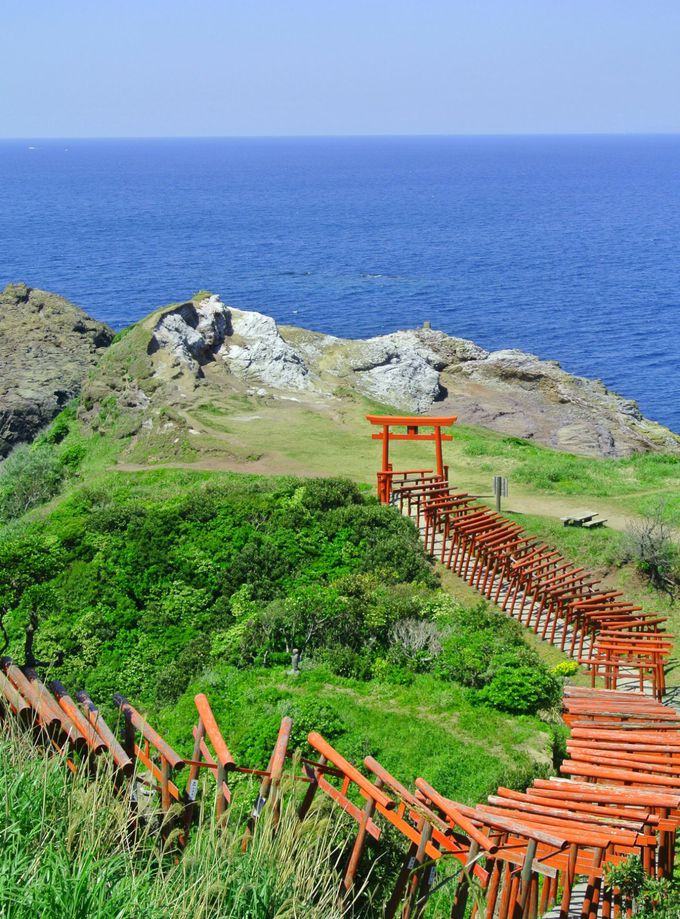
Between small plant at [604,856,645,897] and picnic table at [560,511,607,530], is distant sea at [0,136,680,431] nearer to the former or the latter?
picnic table at [560,511,607,530]

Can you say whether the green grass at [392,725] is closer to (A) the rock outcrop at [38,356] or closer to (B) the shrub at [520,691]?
(B) the shrub at [520,691]

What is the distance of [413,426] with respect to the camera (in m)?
28.5

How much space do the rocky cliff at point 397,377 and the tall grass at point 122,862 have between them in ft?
102

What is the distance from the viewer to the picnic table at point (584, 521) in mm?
25641

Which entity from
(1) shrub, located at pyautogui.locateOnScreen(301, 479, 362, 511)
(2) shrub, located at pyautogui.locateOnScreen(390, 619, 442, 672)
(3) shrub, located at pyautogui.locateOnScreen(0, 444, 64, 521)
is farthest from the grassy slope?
(2) shrub, located at pyautogui.locateOnScreen(390, 619, 442, 672)

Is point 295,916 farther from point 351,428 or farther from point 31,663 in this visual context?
point 351,428

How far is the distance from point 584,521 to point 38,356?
33.1m

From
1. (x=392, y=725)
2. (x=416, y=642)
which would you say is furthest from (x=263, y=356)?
(x=392, y=725)

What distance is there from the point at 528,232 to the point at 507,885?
144 meters

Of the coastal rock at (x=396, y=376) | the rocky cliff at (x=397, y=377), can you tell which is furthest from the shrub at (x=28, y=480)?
the coastal rock at (x=396, y=376)

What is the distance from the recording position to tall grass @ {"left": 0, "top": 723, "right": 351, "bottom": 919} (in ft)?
21.6

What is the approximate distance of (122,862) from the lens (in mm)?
7215

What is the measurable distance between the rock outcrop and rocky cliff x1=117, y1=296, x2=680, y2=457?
5926 mm

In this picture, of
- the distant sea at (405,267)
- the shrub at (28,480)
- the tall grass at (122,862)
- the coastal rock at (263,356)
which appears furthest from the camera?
the distant sea at (405,267)
